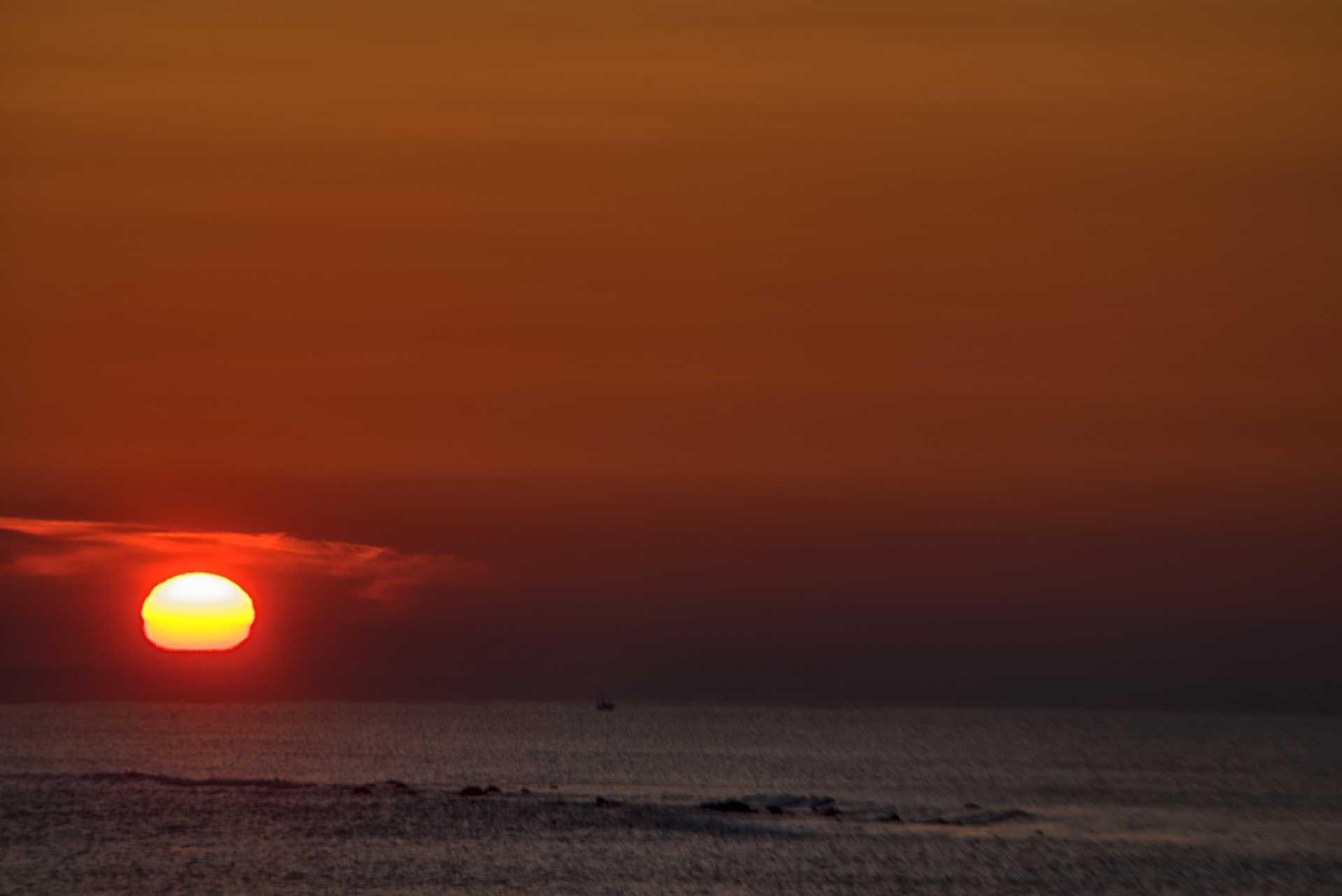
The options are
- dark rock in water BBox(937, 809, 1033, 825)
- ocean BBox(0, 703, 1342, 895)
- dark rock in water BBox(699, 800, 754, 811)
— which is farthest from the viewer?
dark rock in water BBox(937, 809, 1033, 825)

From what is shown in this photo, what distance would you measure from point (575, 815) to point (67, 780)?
2496 cm

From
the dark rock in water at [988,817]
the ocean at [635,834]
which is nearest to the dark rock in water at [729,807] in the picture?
the ocean at [635,834]

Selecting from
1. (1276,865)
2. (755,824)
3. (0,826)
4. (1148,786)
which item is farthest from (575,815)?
(1148,786)

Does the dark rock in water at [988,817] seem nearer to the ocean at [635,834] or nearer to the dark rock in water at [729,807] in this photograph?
the ocean at [635,834]

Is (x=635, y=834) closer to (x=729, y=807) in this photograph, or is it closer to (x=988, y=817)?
(x=729, y=807)

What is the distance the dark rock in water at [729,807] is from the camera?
74.5 metres

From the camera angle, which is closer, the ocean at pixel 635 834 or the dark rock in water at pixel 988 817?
the ocean at pixel 635 834

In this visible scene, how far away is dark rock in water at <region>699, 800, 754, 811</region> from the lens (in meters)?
74.5

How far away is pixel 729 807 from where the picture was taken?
75.2m

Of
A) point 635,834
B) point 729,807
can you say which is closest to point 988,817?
point 729,807

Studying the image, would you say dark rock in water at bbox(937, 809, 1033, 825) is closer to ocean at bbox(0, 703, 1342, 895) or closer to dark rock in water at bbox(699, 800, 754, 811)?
ocean at bbox(0, 703, 1342, 895)

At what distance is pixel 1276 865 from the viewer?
6412cm

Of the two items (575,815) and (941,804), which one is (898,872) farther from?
(941,804)

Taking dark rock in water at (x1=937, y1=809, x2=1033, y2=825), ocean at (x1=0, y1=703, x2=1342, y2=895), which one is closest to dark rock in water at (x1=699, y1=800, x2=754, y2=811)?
ocean at (x1=0, y1=703, x2=1342, y2=895)
